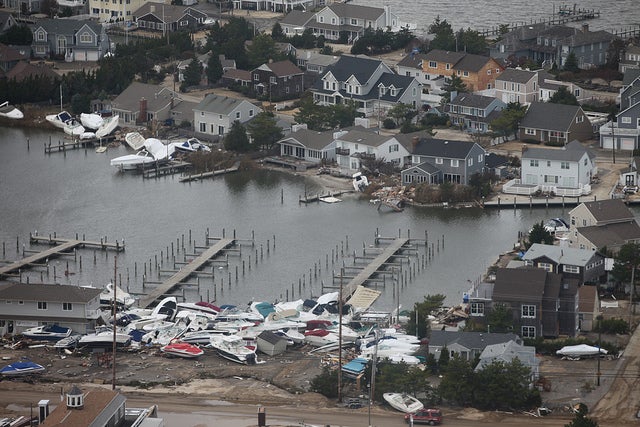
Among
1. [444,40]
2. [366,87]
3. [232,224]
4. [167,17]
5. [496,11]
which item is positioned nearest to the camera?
[232,224]

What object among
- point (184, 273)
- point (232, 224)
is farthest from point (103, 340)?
point (232, 224)

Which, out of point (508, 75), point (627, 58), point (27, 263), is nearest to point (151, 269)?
point (27, 263)

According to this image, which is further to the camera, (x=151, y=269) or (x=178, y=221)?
(x=178, y=221)

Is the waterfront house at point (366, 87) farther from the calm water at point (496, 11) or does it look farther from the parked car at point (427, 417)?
the parked car at point (427, 417)

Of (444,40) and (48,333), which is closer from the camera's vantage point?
(48,333)

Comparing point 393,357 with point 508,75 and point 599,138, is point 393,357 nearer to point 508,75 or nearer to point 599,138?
point 599,138

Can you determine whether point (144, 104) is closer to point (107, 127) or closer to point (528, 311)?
point (107, 127)
